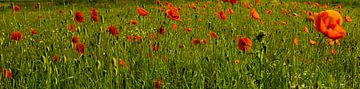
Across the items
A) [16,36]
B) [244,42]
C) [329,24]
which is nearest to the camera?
[329,24]

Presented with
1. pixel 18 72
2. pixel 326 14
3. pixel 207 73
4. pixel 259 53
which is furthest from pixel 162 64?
pixel 326 14

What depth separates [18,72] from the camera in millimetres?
3287

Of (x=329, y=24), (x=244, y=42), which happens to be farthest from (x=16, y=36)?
(x=329, y=24)

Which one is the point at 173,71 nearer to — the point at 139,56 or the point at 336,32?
the point at 139,56

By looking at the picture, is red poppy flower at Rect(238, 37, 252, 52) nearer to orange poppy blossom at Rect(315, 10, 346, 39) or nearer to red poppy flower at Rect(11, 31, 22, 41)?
orange poppy blossom at Rect(315, 10, 346, 39)

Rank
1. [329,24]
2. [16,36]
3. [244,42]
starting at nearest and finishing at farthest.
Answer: [329,24] < [244,42] < [16,36]

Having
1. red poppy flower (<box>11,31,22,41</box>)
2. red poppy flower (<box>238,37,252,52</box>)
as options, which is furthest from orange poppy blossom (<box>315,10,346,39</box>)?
red poppy flower (<box>11,31,22,41</box>)

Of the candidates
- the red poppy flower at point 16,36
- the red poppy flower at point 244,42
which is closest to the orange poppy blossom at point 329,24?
the red poppy flower at point 244,42

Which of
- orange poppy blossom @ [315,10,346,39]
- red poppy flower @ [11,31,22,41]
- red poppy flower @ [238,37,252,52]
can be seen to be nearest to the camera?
orange poppy blossom @ [315,10,346,39]

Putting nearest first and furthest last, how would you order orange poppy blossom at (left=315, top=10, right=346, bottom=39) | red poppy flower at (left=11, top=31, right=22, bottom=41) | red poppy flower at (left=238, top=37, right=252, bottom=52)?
orange poppy blossom at (left=315, top=10, right=346, bottom=39) < red poppy flower at (left=238, top=37, right=252, bottom=52) < red poppy flower at (left=11, top=31, right=22, bottom=41)

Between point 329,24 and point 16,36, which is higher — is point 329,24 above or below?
above

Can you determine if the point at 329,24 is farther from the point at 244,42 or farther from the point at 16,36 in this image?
the point at 16,36

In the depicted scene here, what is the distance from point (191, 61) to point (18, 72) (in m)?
1.29

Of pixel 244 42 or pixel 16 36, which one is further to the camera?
pixel 16 36
